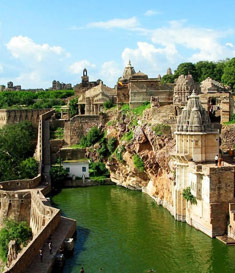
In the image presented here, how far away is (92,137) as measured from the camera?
47.7 meters

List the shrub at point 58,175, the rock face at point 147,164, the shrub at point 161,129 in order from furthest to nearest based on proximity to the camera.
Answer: the shrub at point 58,175 → the shrub at point 161,129 → the rock face at point 147,164

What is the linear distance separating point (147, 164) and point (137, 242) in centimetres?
1193

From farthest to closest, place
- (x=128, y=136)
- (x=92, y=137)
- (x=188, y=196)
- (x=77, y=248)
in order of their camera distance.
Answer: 1. (x=92, y=137)
2. (x=128, y=136)
3. (x=188, y=196)
4. (x=77, y=248)

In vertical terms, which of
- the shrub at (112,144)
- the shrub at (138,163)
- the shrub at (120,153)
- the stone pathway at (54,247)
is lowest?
the stone pathway at (54,247)

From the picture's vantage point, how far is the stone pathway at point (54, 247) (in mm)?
20525

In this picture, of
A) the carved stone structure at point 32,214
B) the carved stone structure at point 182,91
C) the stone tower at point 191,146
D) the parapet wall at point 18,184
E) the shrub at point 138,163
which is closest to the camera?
the carved stone structure at point 32,214

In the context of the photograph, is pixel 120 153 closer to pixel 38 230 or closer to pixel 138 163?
pixel 138 163

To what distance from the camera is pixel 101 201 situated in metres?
36.2

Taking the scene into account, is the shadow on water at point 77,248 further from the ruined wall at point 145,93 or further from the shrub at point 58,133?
the shrub at point 58,133

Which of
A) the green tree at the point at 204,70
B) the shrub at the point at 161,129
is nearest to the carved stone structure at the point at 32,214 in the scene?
the shrub at the point at 161,129

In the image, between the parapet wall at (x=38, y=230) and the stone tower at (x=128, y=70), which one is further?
the stone tower at (x=128, y=70)

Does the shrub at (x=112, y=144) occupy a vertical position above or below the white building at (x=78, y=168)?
above

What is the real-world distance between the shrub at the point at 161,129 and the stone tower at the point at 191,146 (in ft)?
20.9

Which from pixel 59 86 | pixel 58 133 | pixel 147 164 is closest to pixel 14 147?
pixel 58 133
